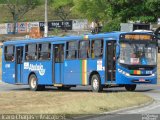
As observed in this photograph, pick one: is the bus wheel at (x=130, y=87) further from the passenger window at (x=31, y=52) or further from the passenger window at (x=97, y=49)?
the passenger window at (x=31, y=52)

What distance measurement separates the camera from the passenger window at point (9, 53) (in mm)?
33750

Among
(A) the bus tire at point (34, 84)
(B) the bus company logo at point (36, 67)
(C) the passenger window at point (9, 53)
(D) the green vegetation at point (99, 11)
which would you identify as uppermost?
(D) the green vegetation at point (99, 11)

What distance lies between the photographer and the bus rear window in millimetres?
33750

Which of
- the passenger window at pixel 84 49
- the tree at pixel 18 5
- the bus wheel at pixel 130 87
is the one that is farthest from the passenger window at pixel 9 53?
the tree at pixel 18 5

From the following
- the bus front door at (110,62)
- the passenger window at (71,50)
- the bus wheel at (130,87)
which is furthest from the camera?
the passenger window at (71,50)

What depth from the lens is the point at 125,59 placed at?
26484 mm

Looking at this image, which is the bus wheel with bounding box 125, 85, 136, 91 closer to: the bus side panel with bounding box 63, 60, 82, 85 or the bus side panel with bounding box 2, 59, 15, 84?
the bus side panel with bounding box 63, 60, 82, 85

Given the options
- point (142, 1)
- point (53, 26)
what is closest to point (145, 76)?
point (142, 1)

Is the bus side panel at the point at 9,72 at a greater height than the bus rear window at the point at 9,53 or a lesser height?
lesser

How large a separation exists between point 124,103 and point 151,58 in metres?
7.22

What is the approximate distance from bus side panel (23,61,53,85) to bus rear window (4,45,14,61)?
1519mm

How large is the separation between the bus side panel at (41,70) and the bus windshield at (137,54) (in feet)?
18.2

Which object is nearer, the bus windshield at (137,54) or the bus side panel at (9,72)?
the bus windshield at (137,54)

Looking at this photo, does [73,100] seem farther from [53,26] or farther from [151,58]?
[53,26]
